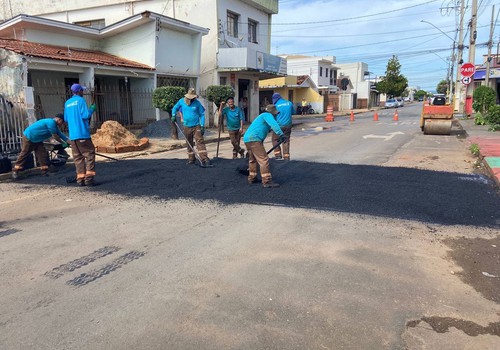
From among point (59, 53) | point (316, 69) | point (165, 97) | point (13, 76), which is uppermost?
point (316, 69)

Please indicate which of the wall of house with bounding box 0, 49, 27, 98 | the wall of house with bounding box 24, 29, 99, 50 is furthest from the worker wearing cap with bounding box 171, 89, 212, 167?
the wall of house with bounding box 24, 29, 99, 50

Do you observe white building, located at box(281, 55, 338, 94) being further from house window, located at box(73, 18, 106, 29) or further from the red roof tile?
the red roof tile

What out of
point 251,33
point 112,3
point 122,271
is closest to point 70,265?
point 122,271

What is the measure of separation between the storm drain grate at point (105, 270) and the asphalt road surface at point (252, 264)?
0.02m

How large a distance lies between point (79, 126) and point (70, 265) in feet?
13.9

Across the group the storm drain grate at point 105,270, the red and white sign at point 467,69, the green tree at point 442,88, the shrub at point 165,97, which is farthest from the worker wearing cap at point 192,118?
the green tree at point 442,88

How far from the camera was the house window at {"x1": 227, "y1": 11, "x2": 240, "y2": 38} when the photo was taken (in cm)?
2306

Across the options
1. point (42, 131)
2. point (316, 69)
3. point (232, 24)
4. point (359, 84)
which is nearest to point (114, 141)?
point (42, 131)

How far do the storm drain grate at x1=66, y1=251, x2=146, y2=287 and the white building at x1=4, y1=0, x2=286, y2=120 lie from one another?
1596cm

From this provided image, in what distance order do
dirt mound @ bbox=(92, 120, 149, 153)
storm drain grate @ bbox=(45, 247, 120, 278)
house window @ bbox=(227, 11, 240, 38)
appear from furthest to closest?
house window @ bbox=(227, 11, 240, 38) < dirt mound @ bbox=(92, 120, 149, 153) < storm drain grate @ bbox=(45, 247, 120, 278)

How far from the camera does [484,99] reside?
23062 mm

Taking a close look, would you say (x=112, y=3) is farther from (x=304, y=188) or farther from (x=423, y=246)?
(x=423, y=246)

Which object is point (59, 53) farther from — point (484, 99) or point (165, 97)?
point (484, 99)

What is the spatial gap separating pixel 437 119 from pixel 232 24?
12.9m
